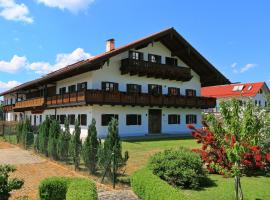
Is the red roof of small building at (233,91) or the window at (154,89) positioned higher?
the red roof of small building at (233,91)

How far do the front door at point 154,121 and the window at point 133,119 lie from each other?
133 cm

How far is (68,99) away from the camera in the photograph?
102 ft

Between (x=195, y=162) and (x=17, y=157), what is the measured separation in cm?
1243

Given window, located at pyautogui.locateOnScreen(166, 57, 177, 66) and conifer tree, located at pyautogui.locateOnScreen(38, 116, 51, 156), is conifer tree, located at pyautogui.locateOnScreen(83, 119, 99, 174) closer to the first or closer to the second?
conifer tree, located at pyautogui.locateOnScreen(38, 116, 51, 156)

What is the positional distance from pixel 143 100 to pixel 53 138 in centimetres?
1404

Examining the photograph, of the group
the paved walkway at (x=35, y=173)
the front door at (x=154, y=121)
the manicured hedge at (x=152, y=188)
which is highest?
the front door at (x=154, y=121)

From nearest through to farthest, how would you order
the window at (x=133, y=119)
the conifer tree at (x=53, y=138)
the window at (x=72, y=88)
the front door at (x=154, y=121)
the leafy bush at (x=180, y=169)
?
1. the leafy bush at (x=180, y=169)
2. the conifer tree at (x=53, y=138)
3. the window at (x=133, y=119)
4. the window at (x=72, y=88)
5. the front door at (x=154, y=121)

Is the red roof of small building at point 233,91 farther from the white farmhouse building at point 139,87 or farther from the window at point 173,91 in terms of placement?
the window at point 173,91

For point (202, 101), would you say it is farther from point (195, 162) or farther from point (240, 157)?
point (240, 157)

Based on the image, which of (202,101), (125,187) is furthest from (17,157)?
(202,101)

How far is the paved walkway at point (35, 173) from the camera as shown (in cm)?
1080

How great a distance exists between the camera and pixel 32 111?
43.9 meters

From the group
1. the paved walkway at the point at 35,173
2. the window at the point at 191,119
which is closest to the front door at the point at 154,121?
the window at the point at 191,119

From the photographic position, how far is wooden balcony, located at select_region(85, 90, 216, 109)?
91.7 ft
